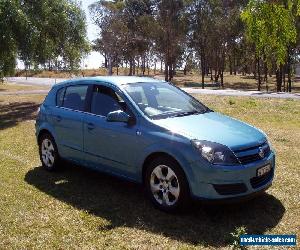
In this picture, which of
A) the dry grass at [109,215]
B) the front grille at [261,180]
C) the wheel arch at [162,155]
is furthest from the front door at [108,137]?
the front grille at [261,180]

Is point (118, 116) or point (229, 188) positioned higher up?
point (118, 116)

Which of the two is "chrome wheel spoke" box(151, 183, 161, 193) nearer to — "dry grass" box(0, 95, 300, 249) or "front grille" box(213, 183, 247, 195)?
"dry grass" box(0, 95, 300, 249)

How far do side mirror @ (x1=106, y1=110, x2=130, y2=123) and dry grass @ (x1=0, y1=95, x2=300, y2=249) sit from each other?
124cm

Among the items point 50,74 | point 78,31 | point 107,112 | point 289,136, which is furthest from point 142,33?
point 107,112

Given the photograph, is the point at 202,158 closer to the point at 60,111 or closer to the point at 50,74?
the point at 60,111

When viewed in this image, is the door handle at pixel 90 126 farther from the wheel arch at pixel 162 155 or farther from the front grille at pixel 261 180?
the front grille at pixel 261 180

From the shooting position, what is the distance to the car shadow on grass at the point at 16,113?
15347mm

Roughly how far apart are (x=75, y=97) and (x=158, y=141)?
2359mm

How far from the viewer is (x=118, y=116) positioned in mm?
6031

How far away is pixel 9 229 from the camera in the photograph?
533 centimetres

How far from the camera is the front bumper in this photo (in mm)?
5137

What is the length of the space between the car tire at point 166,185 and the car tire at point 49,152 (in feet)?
8.33

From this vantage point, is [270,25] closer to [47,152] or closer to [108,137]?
[47,152]

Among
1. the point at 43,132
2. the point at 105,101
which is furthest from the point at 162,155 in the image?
the point at 43,132
